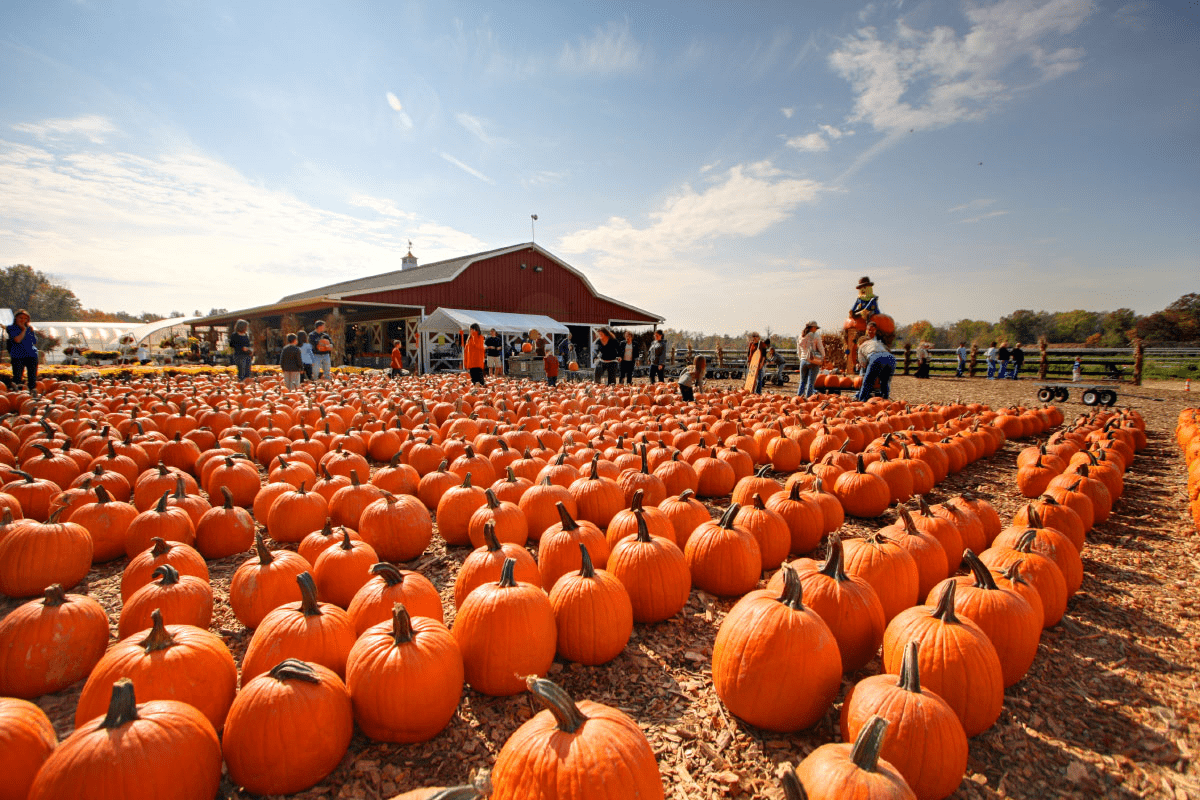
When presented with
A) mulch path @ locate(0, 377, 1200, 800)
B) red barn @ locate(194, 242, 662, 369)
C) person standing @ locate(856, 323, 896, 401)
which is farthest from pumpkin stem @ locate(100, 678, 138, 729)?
red barn @ locate(194, 242, 662, 369)

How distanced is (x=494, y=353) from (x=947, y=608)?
25954 mm

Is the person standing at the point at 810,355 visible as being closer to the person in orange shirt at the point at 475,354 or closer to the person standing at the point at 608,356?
the person standing at the point at 608,356

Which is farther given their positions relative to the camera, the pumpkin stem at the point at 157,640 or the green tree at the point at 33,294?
the green tree at the point at 33,294

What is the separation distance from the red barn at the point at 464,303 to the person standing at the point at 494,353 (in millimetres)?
3454

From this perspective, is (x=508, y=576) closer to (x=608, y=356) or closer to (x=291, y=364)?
(x=291, y=364)

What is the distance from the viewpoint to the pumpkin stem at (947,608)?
2304mm

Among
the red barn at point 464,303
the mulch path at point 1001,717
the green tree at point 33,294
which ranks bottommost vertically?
the mulch path at point 1001,717

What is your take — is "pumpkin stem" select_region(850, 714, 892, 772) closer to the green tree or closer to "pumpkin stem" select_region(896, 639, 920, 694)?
"pumpkin stem" select_region(896, 639, 920, 694)

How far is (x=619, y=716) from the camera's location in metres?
1.80

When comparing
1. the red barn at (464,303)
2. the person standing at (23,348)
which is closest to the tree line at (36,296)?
the red barn at (464,303)

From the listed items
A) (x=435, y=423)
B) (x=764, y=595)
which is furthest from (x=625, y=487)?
(x=435, y=423)

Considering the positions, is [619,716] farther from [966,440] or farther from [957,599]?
[966,440]

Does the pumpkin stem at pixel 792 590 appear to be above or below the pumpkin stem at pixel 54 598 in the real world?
above

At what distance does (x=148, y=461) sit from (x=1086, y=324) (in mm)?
87138
